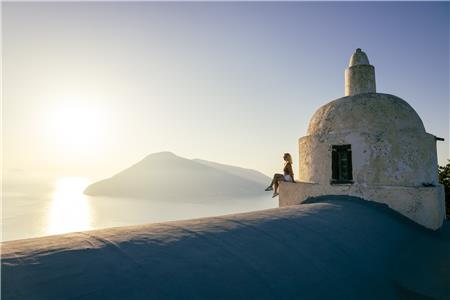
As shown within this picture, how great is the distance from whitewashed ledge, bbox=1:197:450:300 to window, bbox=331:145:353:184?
315 cm

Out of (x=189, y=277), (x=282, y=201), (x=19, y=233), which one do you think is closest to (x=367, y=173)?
(x=282, y=201)

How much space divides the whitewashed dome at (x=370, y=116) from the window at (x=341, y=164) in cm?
66

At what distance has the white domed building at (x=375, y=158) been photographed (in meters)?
8.55

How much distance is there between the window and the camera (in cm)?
959

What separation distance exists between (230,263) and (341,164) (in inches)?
288

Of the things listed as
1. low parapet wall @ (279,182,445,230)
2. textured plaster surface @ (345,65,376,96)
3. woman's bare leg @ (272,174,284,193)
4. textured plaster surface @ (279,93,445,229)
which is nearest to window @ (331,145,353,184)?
textured plaster surface @ (279,93,445,229)

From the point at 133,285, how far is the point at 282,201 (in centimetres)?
900

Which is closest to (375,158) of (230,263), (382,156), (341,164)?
(382,156)

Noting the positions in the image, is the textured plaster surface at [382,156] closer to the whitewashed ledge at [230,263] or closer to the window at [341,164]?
the window at [341,164]

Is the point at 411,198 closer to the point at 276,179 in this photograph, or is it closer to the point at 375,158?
the point at 375,158

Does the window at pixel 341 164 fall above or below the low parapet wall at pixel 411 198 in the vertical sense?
above

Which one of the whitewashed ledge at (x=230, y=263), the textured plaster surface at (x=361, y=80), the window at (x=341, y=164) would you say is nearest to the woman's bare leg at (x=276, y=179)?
the window at (x=341, y=164)

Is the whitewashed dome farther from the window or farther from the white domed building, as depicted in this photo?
the window

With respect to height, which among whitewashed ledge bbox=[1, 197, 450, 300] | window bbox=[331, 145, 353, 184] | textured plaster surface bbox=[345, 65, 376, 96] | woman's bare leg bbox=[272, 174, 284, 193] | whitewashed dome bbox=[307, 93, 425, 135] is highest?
textured plaster surface bbox=[345, 65, 376, 96]
